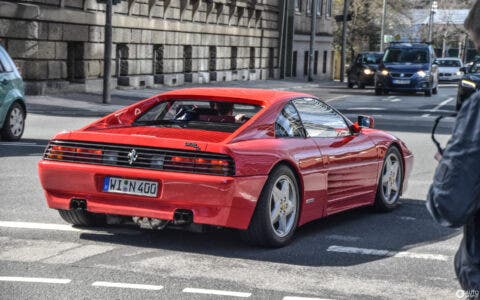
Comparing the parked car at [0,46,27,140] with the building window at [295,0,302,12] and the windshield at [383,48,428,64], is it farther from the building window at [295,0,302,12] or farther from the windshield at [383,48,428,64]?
the building window at [295,0,302,12]

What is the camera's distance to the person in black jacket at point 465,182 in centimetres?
264

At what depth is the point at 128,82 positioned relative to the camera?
36.3 m

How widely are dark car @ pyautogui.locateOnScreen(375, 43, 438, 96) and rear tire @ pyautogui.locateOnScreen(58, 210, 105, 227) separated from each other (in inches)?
1306

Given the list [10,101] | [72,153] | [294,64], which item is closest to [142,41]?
[10,101]

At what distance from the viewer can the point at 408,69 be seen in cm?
4034

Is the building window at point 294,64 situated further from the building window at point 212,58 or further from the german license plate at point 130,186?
Result: the german license plate at point 130,186

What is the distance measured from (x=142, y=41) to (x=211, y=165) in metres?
30.9

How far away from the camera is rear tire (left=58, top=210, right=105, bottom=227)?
26.4 ft

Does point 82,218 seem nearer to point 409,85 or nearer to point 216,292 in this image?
point 216,292

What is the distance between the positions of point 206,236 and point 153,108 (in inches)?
46.6

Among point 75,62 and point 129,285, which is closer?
point 129,285

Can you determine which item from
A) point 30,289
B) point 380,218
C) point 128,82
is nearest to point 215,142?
point 30,289

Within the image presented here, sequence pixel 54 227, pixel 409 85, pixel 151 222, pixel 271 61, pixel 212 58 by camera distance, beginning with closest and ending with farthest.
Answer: pixel 151 222
pixel 54 227
pixel 409 85
pixel 212 58
pixel 271 61

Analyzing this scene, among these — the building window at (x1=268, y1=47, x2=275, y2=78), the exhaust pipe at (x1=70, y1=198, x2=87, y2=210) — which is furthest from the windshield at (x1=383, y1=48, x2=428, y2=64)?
the exhaust pipe at (x1=70, y1=198, x2=87, y2=210)
